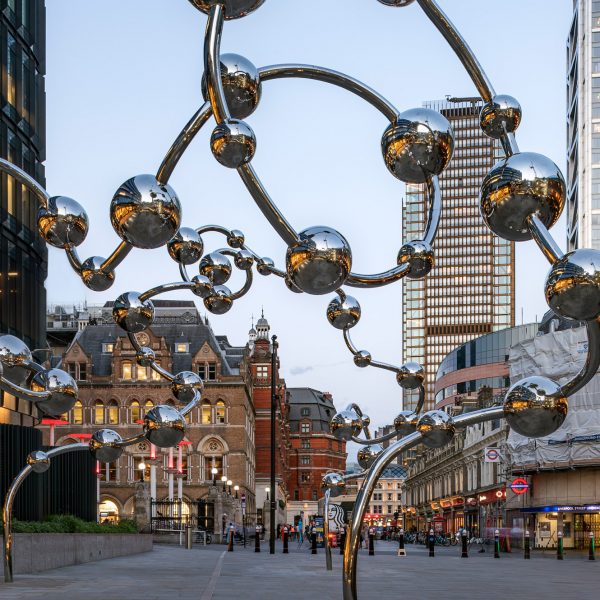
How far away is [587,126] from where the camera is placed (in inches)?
4146

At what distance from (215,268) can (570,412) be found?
2052 inches

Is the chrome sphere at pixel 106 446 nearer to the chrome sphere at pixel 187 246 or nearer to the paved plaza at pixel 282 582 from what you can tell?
the chrome sphere at pixel 187 246

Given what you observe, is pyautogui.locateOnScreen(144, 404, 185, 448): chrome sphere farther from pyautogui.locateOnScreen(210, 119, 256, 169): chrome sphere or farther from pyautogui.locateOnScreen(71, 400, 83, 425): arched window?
pyautogui.locateOnScreen(71, 400, 83, 425): arched window

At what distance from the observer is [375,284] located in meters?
6.88

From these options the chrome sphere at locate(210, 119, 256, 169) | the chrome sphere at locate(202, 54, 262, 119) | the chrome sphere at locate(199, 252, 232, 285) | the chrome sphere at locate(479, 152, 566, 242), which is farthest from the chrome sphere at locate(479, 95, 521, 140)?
the chrome sphere at locate(199, 252, 232, 285)

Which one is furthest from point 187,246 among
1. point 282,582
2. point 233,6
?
point 282,582

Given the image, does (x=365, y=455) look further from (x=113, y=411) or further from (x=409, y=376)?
(x=113, y=411)

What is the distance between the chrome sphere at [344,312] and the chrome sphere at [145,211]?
17.7 feet

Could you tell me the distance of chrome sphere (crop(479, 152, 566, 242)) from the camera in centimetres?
488

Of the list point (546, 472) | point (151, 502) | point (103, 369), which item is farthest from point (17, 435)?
point (103, 369)

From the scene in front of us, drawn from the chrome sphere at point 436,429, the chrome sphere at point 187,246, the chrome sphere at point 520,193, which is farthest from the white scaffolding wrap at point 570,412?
the chrome sphere at point 520,193

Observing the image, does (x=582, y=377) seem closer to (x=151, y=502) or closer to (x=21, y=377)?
(x=21, y=377)

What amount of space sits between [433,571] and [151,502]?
112 ft

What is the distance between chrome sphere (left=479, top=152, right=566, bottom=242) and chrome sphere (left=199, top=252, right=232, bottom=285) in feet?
24.9
